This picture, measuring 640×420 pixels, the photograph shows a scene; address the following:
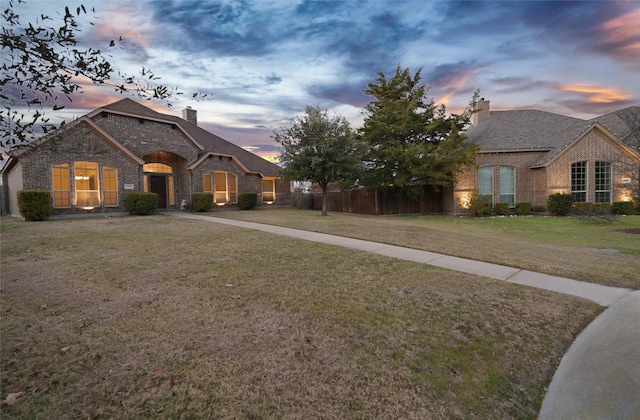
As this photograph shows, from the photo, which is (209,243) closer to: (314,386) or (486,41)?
(314,386)

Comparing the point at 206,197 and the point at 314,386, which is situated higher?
the point at 206,197

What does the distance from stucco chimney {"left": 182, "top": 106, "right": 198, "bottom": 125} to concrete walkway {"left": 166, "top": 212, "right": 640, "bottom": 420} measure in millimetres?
28934

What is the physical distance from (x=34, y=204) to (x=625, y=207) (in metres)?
33.3

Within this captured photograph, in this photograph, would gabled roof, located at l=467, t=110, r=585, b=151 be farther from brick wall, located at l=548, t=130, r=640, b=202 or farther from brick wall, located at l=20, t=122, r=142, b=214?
brick wall, located at l=20, t=122, r=142, b=214

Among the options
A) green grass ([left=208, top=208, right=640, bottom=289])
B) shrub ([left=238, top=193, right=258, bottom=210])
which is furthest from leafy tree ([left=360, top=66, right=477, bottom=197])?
shrub ([left=238, top=193, right=258, bottom=210])

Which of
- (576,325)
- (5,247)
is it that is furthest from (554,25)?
(5,247)

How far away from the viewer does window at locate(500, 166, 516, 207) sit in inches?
838

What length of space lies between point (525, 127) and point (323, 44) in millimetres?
19330

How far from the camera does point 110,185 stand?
16797mm

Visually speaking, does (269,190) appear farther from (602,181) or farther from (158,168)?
(602,181)

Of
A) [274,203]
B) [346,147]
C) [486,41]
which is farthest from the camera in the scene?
[274,203]

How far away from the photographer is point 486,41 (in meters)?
12.5

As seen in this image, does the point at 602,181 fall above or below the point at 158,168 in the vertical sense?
below

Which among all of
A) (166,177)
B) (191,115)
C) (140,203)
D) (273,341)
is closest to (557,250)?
(273,341)
